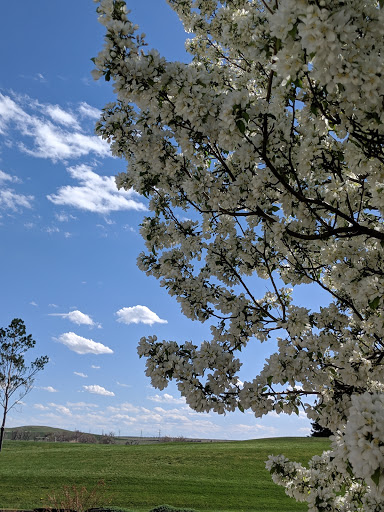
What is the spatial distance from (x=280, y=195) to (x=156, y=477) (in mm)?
15479

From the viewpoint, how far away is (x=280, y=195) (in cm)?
481

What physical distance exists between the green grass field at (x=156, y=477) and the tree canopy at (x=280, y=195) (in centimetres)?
760

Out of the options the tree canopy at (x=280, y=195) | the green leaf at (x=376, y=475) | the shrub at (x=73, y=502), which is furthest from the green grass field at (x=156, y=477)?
the green leaf at (x=376, y=475)

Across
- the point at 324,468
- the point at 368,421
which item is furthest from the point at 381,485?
the point at 324,468

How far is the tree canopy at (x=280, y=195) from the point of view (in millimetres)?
2967

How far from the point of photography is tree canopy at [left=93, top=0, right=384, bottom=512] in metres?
2.97

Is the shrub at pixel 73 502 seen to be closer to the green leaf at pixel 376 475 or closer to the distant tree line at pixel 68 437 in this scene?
the green leaf at pixel 376 475

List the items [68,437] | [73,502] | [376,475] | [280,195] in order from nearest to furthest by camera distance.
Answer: [376,475]
[280,195]
[73,502]
[68,437]

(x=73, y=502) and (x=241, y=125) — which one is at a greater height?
(x=241, y=125)

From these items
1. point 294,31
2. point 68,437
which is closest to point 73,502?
point 294,31

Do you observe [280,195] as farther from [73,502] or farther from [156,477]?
[156,477]

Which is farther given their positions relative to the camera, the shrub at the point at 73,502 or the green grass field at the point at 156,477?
the green grass field at the point at 156,477

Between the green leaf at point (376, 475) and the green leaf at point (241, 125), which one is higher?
the green leaf at point (241, 125)

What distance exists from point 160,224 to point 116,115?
175cm
